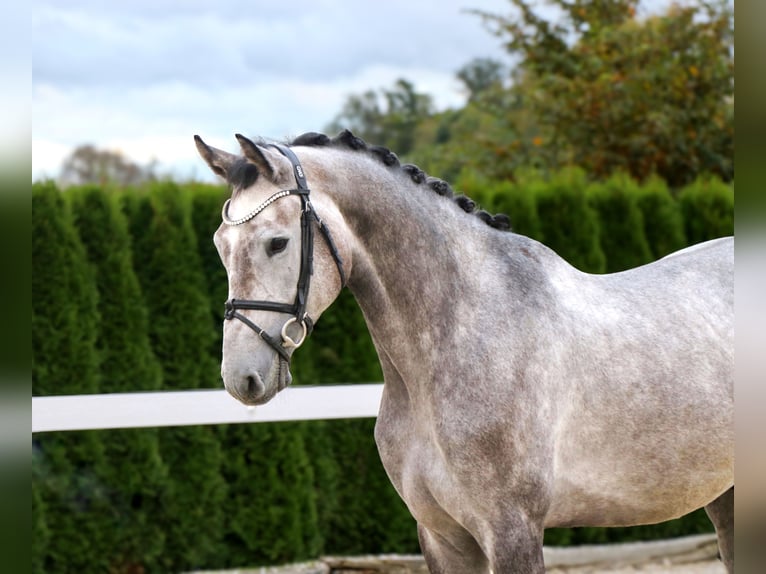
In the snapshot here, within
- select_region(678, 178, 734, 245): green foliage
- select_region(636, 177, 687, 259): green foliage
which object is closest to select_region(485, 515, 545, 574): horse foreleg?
select_region(636, 177, 687, 259): green foliage

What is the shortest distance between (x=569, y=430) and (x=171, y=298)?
10.5 feet

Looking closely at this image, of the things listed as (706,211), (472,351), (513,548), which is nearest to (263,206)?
(472,351)

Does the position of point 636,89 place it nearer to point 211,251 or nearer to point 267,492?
point 211,251

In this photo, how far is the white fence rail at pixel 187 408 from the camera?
3.81 metres

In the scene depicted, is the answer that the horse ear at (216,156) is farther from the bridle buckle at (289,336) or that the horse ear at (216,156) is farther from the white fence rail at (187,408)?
the white fence rail at (187,408)

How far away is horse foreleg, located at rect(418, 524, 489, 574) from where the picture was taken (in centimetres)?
225

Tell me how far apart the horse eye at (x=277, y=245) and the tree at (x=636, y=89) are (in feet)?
18.2

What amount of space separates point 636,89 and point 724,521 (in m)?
4.95

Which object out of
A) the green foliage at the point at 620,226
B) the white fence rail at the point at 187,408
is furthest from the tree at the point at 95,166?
the white fence rail at the point at 187,408

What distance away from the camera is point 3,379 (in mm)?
470

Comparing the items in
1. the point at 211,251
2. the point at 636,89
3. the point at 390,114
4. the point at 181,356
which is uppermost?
the point at 390,114

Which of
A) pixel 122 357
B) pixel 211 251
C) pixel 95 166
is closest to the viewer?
pixel 122 357

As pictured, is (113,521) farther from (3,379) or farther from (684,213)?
(3,379)

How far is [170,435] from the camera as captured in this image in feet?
15.9
